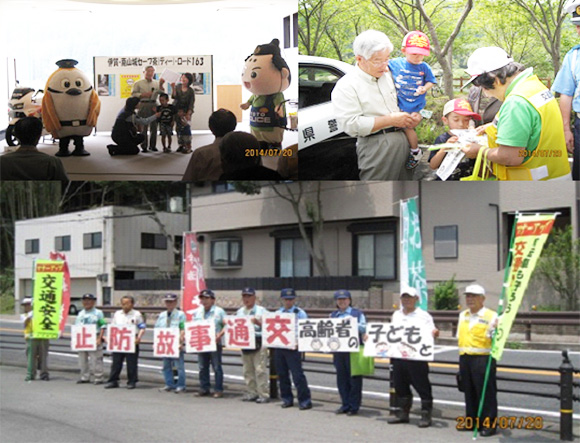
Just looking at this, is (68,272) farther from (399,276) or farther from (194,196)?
(399,276)

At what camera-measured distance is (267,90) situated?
656cm

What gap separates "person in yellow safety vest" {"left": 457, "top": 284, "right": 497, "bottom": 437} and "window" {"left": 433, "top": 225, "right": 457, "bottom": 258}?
15.9 inches

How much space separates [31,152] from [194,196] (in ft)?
4.84

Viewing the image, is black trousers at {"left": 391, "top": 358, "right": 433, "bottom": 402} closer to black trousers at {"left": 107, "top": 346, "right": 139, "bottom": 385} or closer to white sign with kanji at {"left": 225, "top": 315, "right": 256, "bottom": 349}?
white sign with kanji at {"left": 225, "top": 315, "right": 256, "bottom": 349}

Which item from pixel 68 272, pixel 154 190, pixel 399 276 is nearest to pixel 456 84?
pixel 399 276

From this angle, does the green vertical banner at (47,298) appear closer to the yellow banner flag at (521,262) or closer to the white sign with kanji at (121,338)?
the white sign with kanji at (121,338)

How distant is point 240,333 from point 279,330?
440mm

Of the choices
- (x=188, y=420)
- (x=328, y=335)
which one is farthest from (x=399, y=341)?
(x=188, y=420)

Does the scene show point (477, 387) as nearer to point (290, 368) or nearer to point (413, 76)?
point (290, 368)

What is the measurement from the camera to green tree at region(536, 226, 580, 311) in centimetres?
638

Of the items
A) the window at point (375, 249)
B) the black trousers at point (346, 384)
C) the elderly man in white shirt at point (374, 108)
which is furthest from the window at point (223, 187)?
the black trousers at point (346, 384)

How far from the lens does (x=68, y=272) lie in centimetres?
779
